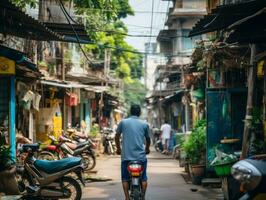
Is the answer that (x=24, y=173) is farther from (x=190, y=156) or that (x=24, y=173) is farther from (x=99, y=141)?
(x=99, y=141)

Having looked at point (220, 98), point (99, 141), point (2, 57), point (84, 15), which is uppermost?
point (84, 15)

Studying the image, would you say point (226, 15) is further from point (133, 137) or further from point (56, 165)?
point (56, 165)

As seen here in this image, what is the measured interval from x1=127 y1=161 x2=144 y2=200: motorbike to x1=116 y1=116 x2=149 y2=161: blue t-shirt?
0.23 metres

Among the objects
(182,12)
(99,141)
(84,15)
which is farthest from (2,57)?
(182,12)

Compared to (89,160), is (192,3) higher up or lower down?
higher up

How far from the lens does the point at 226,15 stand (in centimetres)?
859

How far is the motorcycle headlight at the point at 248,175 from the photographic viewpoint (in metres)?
4.75

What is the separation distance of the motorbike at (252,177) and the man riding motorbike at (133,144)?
3280 mm

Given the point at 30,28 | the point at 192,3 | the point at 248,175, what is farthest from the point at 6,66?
the point at 192,3

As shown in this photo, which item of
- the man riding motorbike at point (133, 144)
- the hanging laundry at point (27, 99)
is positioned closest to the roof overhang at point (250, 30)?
the man riding motorbike at point (133, 144)

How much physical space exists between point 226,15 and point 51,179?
14.1ft

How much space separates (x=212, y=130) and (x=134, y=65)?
51933 millimetres

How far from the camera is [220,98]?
42.2ft

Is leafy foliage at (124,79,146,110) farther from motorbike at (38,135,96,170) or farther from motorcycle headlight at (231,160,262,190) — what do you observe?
motorcycle headlight at (231,160,262,190)
